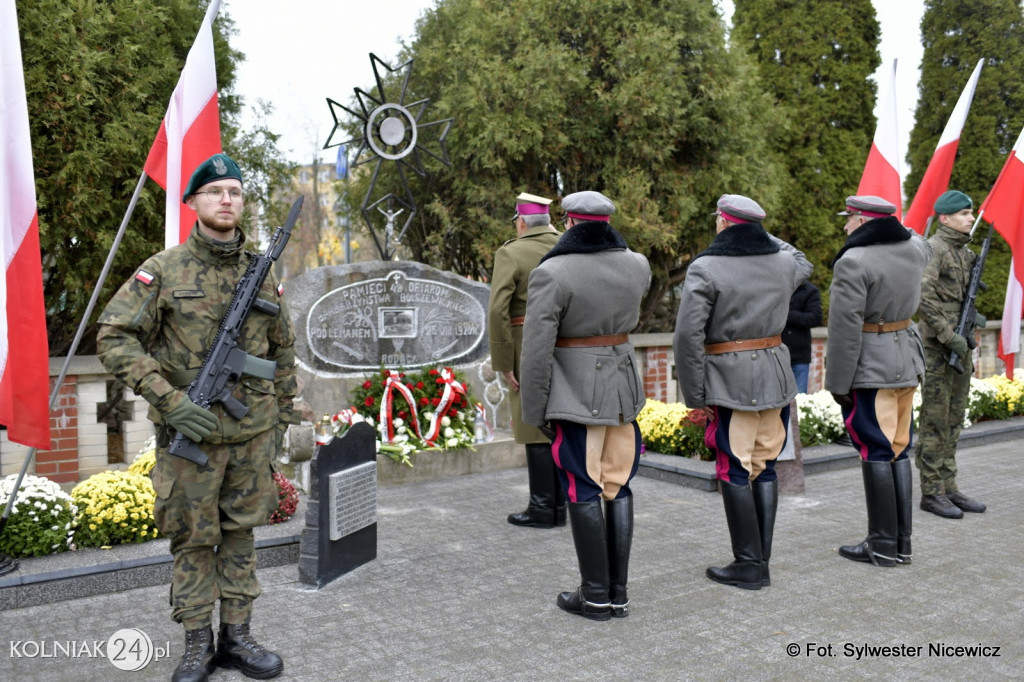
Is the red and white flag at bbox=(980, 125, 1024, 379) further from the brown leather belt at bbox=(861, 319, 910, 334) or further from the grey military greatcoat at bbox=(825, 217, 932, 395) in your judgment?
the brown leather belt at bbox=(861, 319, 910, 334)

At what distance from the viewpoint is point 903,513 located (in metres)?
5.01

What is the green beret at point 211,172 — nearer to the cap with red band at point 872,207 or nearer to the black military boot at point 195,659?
the black military boot at point 195,659

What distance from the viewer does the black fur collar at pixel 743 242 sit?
459 centimetres

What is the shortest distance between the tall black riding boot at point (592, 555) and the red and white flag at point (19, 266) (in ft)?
8.29

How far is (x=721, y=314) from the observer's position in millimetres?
4570

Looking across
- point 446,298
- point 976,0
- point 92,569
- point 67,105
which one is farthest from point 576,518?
point 976,0

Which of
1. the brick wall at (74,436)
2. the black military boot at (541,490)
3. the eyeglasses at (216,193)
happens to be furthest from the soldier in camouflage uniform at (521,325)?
the brick wall at (74,436)

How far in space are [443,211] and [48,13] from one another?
5.44 meters

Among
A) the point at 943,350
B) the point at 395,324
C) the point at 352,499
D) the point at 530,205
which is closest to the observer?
the point at 352,499

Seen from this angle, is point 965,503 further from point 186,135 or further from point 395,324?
point 186,135

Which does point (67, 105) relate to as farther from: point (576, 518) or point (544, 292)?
point (576, 518)

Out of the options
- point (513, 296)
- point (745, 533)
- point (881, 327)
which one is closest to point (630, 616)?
point (745, 533)

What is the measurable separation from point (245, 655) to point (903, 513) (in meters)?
3.56

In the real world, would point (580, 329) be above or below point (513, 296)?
below
